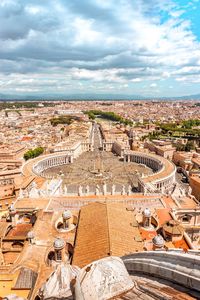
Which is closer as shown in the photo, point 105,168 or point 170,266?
point 170,266

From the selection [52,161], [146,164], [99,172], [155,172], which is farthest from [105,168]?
[52,161]

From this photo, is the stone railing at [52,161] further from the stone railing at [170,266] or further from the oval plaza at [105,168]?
the stone railing at [170,266]

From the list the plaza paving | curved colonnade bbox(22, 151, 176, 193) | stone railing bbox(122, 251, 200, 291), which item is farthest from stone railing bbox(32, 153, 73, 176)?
stone railing bbox(122, 251, 200, 291)

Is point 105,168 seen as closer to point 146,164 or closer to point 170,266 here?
point 146,164

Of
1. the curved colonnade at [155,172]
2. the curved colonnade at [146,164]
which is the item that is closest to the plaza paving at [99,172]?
the curved colonnade at [146,164]

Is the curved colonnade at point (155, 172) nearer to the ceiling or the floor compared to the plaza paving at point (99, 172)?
nearer to the ceiling

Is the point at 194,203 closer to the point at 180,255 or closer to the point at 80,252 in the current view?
the point at 80,252
